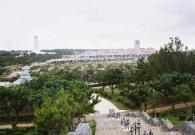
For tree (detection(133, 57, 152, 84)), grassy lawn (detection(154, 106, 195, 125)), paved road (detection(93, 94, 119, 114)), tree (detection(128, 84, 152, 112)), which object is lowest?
paved road (detection(93, 94, 119, 114))

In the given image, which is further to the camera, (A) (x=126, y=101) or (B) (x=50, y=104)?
(A) (x=126, y=101)

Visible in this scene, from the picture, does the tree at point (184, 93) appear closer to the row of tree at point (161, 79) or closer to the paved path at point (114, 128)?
the row of tree at point (161, 79)

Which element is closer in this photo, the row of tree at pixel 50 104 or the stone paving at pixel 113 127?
the row of tree at pixel 50 104

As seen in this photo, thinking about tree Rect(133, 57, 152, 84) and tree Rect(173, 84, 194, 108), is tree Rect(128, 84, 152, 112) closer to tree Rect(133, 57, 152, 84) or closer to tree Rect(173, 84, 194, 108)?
tree Rect(173, 84, 194, 108)

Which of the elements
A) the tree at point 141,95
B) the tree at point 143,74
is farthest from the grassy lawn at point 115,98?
the tree at point 143,74

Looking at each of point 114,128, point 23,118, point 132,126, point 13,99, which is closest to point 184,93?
point 132,126

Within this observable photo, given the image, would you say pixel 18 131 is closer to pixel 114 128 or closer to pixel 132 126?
pixel 114 128

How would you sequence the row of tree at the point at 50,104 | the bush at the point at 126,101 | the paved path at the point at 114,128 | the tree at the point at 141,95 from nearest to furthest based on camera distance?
the row of tree at the point at 50,104, the paved path at the point at 114,128, the tree at the point at 141,95, the bush at the point at 126,101

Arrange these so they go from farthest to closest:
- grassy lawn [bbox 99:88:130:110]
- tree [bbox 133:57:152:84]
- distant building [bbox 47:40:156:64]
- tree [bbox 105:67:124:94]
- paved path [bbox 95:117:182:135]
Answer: distant building [bbox 47:40:156:64]
tree [bbox 105:67:124:94]
tree [bbox 133:57:152:84]
grassy lawn [bbox 99:88:130:110]
paved path [bbox 95:117:182:135]

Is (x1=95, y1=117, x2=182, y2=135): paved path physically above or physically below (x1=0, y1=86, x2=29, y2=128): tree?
below

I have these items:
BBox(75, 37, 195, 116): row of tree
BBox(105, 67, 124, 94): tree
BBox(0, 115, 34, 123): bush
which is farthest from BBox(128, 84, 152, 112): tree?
BBox(105, 67, 124, 94): tree

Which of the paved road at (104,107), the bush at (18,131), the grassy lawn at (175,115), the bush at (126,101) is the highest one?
the bush at (126,101)

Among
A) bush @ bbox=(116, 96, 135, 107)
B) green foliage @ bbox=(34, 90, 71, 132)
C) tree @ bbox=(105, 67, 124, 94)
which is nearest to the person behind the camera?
green foliage @ bbox=(34, 90, 71, 132)
